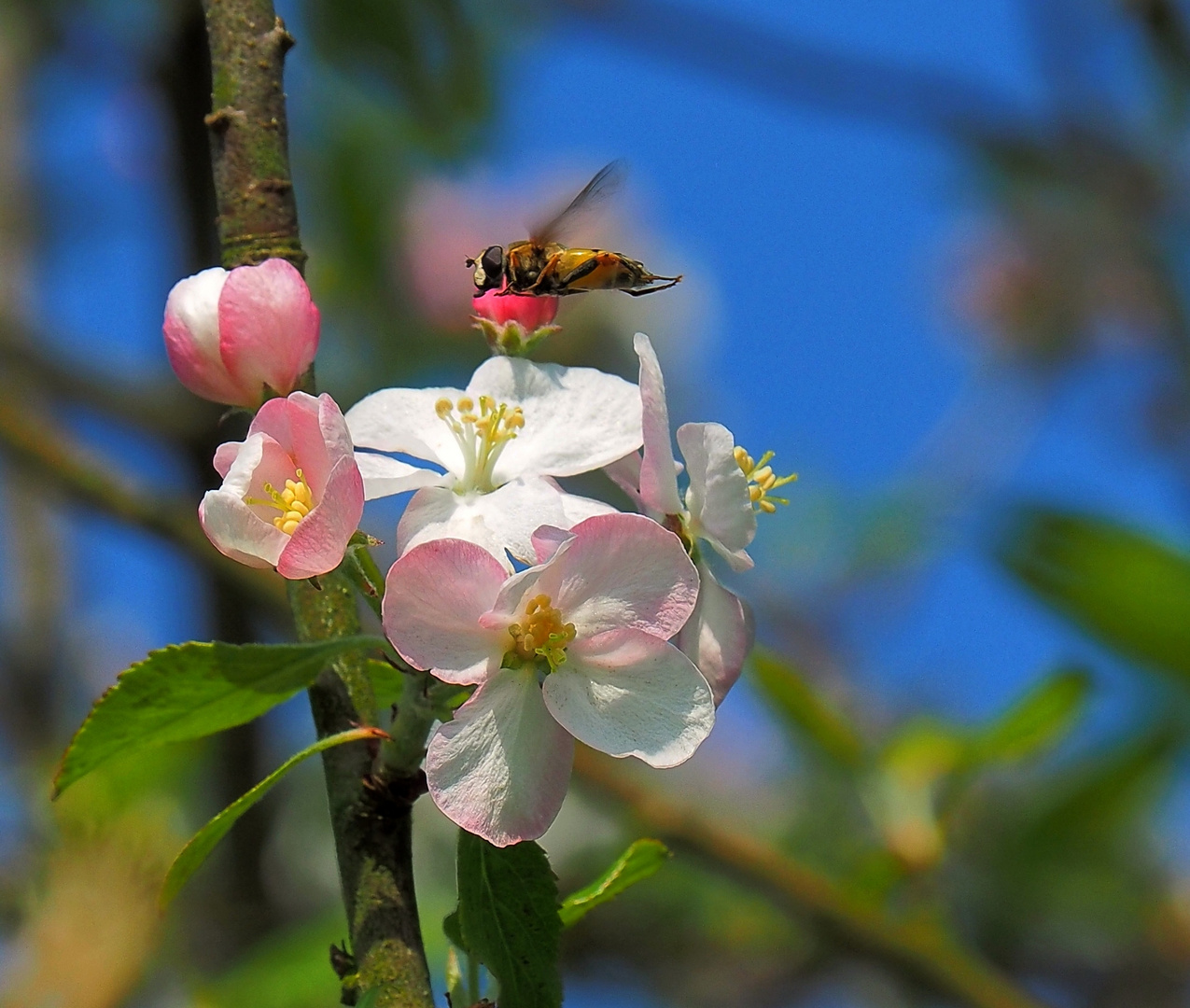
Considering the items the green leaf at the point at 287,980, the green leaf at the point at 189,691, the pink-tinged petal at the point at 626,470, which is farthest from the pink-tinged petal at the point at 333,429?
the green leaf at the point at 287,980

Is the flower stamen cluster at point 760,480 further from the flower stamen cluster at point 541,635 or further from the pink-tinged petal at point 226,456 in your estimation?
the pink-tinged petal at point 226,456

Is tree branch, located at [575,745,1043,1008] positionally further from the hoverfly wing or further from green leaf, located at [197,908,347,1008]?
the hoverfly wing

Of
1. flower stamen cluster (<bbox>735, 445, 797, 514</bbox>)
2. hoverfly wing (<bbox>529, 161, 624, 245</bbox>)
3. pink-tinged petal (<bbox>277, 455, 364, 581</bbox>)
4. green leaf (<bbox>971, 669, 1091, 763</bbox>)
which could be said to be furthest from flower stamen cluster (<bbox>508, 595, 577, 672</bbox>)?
green leaf (<bbox>971, 669, 1091, 763</bbox>)

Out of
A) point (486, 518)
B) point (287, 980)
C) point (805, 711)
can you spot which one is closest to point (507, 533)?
point (486, 518)

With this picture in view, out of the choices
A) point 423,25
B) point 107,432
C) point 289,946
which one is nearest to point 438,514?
point 289,946

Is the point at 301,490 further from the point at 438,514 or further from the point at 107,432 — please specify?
the point at 107,432

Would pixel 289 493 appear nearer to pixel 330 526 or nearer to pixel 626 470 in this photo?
pixel 330 526
